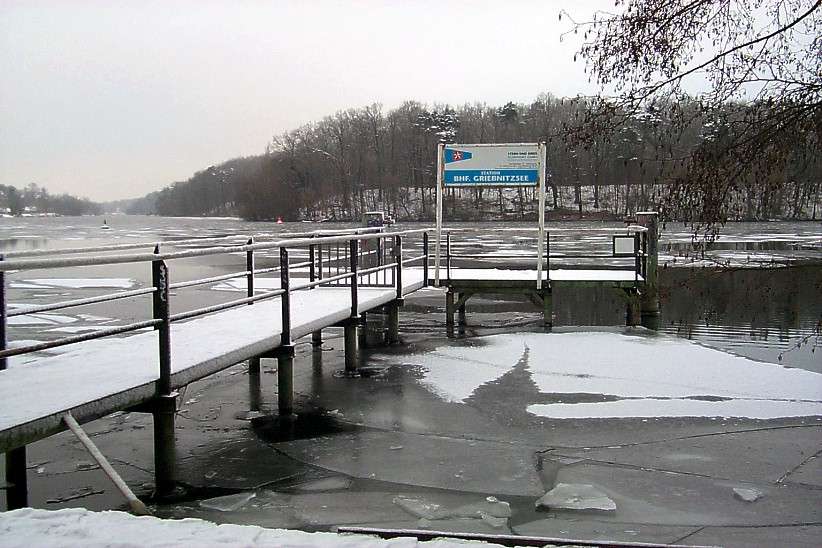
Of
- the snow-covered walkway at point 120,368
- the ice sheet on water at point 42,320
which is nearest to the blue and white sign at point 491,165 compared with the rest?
the snow-covered walkway at point 120,368

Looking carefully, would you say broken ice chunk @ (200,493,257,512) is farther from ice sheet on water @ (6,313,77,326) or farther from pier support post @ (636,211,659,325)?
ice sheet on water @ (6,313,77,326)

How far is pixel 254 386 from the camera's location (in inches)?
354

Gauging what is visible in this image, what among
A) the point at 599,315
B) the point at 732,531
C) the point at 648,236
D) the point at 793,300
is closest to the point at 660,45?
the point at 732,531

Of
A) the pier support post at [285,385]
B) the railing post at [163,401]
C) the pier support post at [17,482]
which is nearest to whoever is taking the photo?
the pier support post at [17,482]

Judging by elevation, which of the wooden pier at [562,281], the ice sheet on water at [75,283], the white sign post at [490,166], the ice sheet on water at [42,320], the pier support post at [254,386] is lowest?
the pier support post at [254,386]

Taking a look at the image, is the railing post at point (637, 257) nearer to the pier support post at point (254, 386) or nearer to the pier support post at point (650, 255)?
the pier support post at point (650, 255)

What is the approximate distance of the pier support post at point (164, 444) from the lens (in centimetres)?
537

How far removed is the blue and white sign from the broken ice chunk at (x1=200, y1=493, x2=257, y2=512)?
27.1 ft

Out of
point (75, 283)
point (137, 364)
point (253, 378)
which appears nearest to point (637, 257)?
point (253, 378)

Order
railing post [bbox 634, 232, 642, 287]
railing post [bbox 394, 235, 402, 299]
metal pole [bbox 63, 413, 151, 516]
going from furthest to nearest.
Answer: railing post [bbox 634, 232, 642, 287], railing post [bbox 394, 235, 402, 299], metal pole [bbox 63, 413, 151, 516]

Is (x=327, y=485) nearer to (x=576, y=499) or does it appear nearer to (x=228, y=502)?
(x=228, y=502)

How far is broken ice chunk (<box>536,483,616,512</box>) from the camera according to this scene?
4.93 m

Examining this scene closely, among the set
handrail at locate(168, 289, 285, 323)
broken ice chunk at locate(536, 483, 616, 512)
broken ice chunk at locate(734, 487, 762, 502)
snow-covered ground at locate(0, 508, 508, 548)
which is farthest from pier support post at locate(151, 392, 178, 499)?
broken ice chunk at locate(734, 487, 762, 502)

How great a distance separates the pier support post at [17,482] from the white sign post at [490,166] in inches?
333
